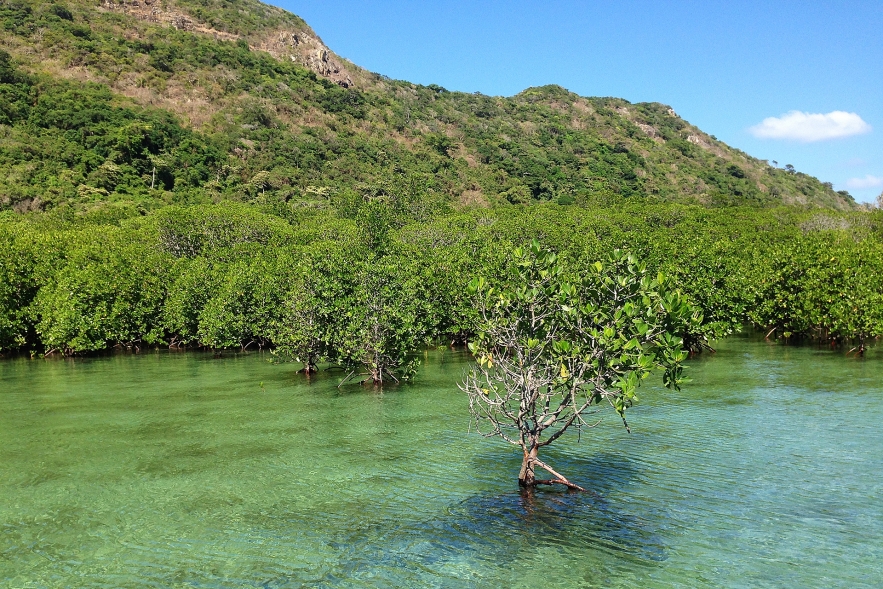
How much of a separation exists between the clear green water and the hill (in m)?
66.5

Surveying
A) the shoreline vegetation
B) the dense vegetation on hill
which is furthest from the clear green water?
the shoreline vegetation

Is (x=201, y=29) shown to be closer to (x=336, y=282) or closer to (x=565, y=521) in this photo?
(x=336, y=282)

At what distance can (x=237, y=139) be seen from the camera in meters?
129

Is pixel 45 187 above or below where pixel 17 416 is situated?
above

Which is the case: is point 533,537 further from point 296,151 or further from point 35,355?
point 296,151

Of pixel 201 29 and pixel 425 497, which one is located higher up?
pixel 201 29

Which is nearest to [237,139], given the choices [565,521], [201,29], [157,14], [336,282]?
[201,29]

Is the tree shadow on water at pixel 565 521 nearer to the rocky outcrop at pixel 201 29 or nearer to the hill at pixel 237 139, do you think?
the hill at pixel 237 139

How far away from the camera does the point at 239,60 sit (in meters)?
170

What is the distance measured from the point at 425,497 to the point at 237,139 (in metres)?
124

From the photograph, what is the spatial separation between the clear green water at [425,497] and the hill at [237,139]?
218ft

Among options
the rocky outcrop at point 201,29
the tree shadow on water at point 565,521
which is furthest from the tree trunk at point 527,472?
the rocky outcrop at point 201,29

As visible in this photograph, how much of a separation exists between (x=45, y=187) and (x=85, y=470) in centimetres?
8038

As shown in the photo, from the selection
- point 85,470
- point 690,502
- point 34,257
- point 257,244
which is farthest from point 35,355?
point 690,502
